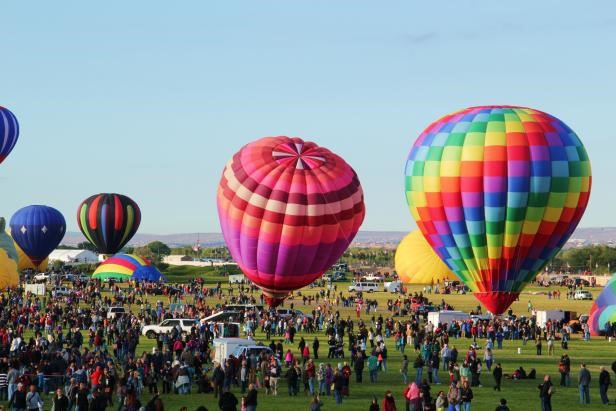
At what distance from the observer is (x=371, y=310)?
216 ft

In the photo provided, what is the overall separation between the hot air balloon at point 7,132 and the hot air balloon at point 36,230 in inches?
658

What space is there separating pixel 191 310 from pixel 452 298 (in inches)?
993

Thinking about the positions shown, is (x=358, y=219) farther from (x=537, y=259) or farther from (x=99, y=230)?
(x=99, y=230)

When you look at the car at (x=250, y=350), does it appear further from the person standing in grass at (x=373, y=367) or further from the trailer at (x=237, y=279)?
the trailer at (x=237, y=279)

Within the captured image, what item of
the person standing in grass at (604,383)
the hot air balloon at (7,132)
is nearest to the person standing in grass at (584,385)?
the person standing in grass at (604,383)

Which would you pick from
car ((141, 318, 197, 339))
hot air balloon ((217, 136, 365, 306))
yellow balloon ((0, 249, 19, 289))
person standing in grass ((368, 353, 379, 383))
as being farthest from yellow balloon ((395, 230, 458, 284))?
person standing in grass ((368, 353, 379, 383))

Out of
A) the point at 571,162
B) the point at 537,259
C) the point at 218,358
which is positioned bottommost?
the point at 218,358

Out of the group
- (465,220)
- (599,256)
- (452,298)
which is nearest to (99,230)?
(452,298)

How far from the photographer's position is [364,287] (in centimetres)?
8638

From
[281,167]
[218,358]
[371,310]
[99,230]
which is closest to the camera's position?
[218,358]

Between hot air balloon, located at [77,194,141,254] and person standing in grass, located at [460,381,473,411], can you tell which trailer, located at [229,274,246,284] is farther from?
person standing in grass, located at [460,381,473,411]

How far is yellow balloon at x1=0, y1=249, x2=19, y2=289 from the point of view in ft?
238

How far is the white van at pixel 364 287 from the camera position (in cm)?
8457

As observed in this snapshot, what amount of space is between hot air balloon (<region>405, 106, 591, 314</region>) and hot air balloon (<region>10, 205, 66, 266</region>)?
205 feet
